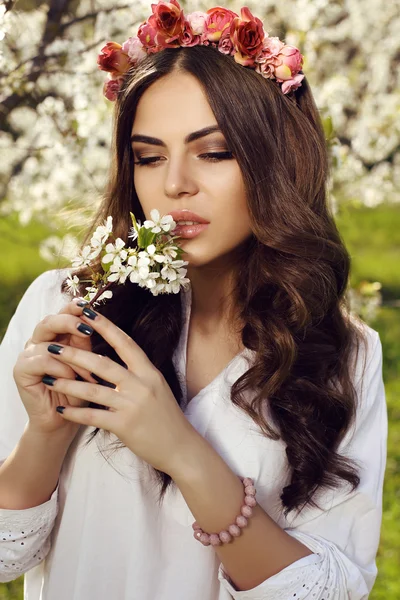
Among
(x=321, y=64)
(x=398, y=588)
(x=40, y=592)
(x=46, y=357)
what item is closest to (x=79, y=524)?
(x=40, y=592)

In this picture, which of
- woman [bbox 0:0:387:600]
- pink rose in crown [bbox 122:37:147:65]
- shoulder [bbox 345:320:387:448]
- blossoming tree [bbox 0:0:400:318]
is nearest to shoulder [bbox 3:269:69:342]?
woman [bbox 0:0:387:600]

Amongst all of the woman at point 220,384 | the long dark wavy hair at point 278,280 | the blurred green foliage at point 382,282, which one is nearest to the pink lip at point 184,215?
the woman at point 220,384

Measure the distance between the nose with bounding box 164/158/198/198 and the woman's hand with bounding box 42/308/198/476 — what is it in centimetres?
43

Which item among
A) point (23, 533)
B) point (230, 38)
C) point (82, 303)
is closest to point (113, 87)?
point (230, 38)

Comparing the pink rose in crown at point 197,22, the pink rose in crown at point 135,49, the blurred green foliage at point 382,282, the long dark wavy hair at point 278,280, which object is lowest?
the blurred green foliage at point 382,282

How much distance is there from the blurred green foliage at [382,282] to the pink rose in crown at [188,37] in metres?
2.14

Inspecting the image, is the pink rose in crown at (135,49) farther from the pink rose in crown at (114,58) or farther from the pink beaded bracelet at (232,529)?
the pink beaded bracelet at (232,529)

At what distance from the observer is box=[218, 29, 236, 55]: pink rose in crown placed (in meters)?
2.13

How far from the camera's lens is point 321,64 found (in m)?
7.40

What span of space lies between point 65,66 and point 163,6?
149cm

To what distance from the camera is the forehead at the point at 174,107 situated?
6.63ft

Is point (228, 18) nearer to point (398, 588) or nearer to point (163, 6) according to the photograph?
point (163, 6)

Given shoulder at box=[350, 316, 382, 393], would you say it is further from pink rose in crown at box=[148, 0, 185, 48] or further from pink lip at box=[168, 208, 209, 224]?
pink rose in crown at box=[148, 0, 185, 48]

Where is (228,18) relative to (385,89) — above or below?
above
